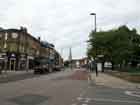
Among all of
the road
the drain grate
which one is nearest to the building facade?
the road

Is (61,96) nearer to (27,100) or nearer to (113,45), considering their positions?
(27,100)

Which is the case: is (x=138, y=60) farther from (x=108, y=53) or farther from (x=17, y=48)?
A: (x=17, y=48)

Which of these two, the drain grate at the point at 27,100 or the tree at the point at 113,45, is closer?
the drain grate at the point at 27,100

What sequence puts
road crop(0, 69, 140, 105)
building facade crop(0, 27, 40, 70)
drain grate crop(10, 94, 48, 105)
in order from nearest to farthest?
drain grate crop(10, 94, 48, 105) < road crop(0, 69, 140, 105) < building facade crop(0, 27, 40, 70)

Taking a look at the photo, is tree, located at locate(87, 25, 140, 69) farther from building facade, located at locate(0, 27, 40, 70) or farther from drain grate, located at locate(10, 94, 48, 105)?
drain grate, located at locate(10, 94, 48, 105)

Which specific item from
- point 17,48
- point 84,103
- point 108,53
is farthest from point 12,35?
point 84,103

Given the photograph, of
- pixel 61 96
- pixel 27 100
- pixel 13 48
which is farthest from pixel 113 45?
pixel 27 100

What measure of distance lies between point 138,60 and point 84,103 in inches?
2823

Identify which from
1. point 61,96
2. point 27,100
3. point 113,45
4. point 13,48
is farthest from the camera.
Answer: point 13,48

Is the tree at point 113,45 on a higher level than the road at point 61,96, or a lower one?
higher

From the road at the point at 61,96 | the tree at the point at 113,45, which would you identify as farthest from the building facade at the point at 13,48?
the road at the point at 61,96

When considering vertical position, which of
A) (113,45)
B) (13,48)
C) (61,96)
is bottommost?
(61,96)

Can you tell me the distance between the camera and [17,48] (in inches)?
2601

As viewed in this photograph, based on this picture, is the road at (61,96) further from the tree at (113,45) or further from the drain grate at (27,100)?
the tree at (113,45)
